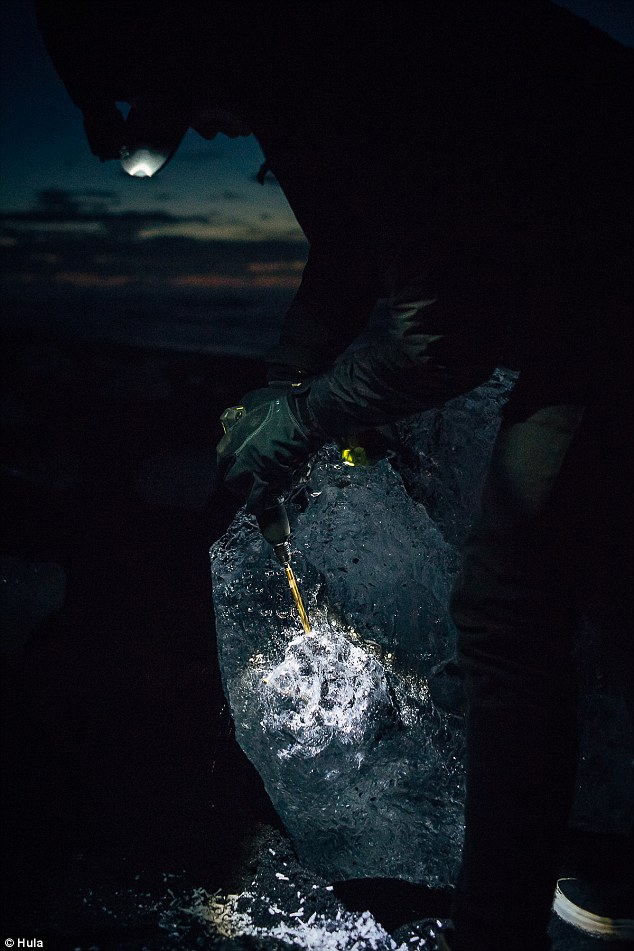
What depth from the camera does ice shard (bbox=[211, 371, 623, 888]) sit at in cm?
→ 170

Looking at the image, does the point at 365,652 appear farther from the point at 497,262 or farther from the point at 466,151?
the point at 466,151

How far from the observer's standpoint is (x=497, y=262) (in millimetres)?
1175

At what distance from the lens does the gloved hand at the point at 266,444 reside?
1.54 m

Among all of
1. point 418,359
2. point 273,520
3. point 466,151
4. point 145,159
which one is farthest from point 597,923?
point 145,159

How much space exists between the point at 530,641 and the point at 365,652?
77cm

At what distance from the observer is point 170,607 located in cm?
270

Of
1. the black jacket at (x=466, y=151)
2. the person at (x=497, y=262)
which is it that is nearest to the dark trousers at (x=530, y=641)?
the person at (x=497, y=262)

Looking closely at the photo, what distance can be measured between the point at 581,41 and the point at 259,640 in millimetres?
1467

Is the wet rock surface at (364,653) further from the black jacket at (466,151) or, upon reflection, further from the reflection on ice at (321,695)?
the black jacket at (466,151)

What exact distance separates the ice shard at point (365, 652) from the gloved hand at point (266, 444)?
0.27 meters

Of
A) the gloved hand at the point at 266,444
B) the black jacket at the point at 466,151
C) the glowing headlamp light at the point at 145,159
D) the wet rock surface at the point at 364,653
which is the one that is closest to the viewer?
the black jacket at the point at 466,151

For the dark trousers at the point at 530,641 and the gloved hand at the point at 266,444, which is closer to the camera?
the dark trousers at the point at 530,641

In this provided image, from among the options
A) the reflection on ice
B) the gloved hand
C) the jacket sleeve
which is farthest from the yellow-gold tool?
the jacket sleeve

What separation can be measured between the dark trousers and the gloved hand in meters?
0.46
